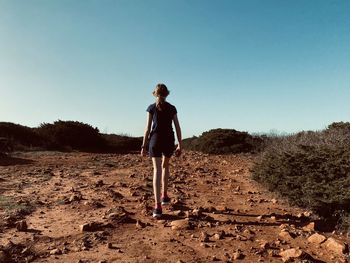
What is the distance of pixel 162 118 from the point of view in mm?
6277

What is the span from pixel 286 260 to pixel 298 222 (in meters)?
1.75

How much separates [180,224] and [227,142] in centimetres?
1403

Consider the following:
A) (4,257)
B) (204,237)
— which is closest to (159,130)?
(204,237)

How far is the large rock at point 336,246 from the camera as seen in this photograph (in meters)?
4.70

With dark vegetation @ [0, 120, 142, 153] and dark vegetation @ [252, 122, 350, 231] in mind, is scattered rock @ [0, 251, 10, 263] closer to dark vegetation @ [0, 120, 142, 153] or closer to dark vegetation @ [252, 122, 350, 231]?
dark vegetation @ [252, 122, 350, 231]

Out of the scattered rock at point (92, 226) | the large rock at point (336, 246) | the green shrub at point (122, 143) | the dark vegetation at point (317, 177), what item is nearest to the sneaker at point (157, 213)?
the scattered rock at point (92, 226)

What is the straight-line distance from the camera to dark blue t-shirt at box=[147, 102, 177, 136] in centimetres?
626

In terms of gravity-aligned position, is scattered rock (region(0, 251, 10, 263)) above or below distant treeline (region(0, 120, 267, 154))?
below

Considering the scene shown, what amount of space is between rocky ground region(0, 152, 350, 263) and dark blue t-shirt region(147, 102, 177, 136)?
1.28 metres

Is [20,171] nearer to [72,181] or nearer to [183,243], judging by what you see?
[72,181]

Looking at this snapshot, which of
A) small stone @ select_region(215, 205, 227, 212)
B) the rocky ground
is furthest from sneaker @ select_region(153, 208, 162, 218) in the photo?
small stone @ select_region(215, 205, 227, 212)

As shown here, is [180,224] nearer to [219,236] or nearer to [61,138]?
[219,236]

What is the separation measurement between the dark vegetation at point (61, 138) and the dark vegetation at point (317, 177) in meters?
13.7

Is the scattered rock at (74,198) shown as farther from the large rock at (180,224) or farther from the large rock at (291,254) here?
the large rock at (291,254)
